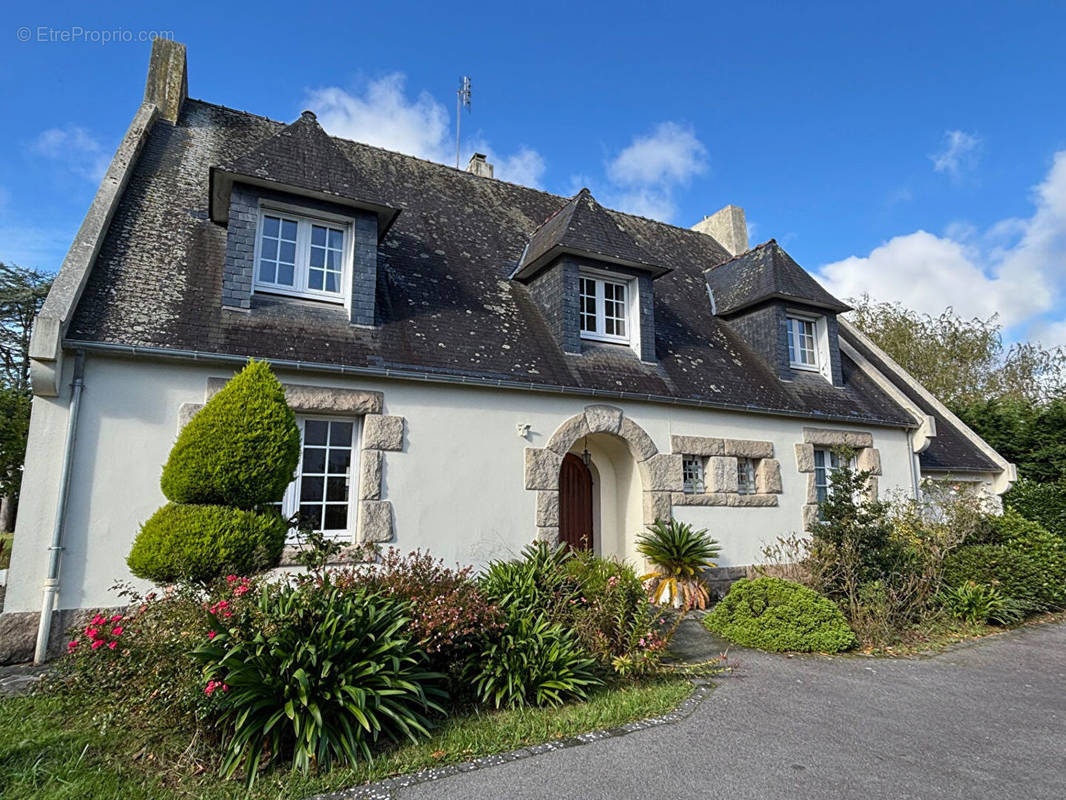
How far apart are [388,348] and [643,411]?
383 cm

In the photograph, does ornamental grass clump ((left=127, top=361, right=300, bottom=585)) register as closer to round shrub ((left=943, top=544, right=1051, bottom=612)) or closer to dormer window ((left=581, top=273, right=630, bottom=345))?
dormer window ((left=581, top=273, right=630, bottom=345))

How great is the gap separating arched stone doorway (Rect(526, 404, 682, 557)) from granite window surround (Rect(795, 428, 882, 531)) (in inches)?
106

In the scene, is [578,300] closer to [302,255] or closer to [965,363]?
[302,255]

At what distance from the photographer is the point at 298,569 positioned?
6.86 m

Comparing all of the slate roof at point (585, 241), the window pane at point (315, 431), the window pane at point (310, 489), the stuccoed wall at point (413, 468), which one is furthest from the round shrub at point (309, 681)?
the slate roof at point (585, 241)

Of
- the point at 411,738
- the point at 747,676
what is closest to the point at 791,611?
the point at 747,676

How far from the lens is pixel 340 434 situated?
7484 mm

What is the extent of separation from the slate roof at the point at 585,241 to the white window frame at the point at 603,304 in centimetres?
36

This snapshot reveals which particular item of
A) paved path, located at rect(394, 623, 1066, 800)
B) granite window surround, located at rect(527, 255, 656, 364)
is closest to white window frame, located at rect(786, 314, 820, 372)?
granite window surround, located at rect(527, 255, 656, 364)

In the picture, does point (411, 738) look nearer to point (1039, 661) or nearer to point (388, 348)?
point (388, 348)

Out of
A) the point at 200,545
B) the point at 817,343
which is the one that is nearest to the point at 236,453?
the point at 200,545

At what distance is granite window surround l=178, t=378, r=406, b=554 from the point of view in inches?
280

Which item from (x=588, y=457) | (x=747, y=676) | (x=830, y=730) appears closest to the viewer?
(x=830, y=730)

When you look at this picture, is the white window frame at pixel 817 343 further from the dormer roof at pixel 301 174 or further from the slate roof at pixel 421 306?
the dormer roof at pixel 301 174
